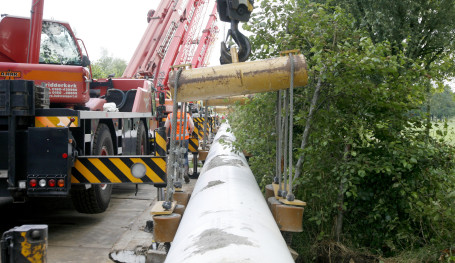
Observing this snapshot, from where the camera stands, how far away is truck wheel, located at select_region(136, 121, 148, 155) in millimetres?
8367

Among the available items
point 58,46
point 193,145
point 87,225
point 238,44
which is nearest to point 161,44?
point 193,145

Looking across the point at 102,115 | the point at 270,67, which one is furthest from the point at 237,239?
the point at 102,115

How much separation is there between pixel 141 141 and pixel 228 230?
21.2ft

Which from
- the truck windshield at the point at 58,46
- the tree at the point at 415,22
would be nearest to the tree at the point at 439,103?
the tree at the point at 415,22

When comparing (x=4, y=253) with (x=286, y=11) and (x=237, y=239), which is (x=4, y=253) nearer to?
(x=237, y=239)

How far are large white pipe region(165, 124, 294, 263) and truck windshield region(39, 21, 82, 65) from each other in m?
3.90

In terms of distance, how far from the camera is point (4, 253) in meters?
2.01

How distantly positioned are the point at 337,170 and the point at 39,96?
126 inches

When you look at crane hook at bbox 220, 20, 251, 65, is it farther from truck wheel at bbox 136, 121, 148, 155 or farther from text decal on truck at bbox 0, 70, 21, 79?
truck wheel at bbox 136, 121, 148, 155

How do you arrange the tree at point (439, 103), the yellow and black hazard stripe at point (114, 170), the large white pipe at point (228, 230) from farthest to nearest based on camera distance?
the yellow and black hazard stripe at point (114, 170) < the tree at point (439, 103) < the large white pipe at point (228, 230)

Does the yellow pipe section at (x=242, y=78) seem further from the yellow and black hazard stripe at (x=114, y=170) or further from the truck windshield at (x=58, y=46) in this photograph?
the truck windshield at (x=58, y=46)

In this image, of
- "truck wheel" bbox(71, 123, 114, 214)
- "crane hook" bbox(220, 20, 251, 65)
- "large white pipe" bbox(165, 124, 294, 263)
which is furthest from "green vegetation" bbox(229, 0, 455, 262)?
"truck wheel" bbox(71, 123, 114, 214)

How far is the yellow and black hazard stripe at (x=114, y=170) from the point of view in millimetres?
4973

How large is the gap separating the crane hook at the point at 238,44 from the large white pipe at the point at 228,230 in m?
1.02
